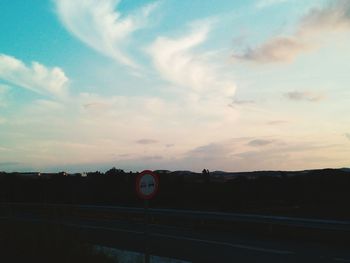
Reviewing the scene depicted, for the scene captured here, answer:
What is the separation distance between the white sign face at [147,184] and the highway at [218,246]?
0.98 m

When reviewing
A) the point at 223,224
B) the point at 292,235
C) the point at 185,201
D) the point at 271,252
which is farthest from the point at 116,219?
the point at 271,252

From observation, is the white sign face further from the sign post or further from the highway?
the highway

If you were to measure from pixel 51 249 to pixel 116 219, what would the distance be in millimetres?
17058

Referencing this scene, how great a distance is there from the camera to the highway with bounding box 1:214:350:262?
41.7ft

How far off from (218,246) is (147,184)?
5351 millimetres

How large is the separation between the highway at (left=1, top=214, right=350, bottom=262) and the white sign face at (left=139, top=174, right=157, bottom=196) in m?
0.98

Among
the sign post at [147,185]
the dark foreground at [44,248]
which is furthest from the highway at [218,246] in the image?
the dark foreground at [44,248]

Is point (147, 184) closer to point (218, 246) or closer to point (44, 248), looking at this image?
point (44, 248)

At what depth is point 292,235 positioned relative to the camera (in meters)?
18.1

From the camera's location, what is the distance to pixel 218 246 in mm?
15203

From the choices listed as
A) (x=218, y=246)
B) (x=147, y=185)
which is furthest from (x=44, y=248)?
(x=218, y=246)

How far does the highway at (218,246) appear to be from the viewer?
41.7ft

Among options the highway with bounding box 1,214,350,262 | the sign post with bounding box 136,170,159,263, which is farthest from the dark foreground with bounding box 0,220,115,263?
the sign post with bounding box 136,170,159,263

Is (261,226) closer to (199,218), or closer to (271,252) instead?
(199,218)
